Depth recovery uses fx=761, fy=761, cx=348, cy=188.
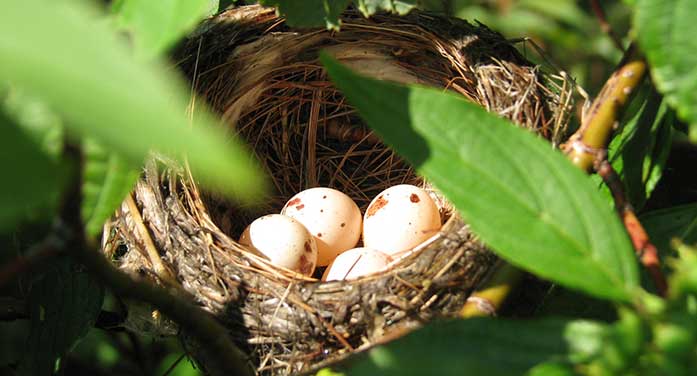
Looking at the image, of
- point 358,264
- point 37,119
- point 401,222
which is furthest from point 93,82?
point 401,222

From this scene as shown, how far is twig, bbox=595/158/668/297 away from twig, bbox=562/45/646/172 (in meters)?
0.02

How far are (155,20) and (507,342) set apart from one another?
16.3 inches

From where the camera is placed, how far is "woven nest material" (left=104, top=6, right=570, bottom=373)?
1218mm

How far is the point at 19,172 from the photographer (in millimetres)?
371

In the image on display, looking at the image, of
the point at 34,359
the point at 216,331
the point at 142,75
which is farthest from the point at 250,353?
the point at 142,75

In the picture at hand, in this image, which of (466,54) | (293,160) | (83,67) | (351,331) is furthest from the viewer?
(293,160)

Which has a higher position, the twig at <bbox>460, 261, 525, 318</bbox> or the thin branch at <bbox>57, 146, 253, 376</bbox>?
the thin branch at <bbox>57, 146, 253, 376</bbox>

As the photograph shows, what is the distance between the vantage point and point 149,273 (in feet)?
4.33

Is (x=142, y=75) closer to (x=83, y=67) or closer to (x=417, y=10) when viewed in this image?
(x=83, y=67)

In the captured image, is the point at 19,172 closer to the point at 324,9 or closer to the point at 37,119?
the point at 37,119

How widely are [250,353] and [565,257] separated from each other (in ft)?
2.21

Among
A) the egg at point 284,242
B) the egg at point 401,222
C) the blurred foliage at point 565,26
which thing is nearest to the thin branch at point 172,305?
the egg at point 284,242

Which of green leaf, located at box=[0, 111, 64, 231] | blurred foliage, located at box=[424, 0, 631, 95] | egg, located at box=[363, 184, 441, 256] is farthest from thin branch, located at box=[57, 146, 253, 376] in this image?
blurred foliage, located at box=[424, 0, 631, 95]

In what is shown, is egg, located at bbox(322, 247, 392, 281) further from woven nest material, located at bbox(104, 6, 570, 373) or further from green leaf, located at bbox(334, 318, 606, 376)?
green leaf, located at bbox(334, 318, 606, 376)
